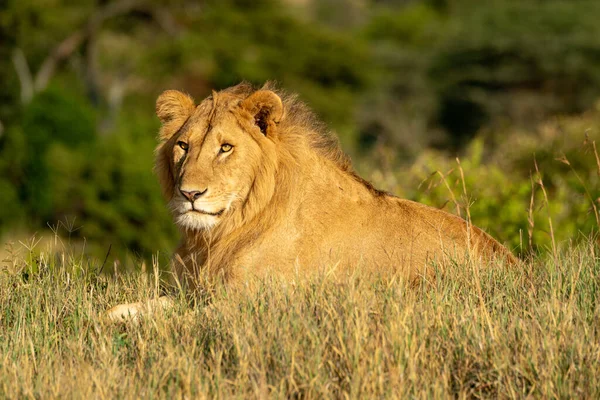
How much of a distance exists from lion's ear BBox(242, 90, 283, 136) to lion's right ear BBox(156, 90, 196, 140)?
46 centimetres

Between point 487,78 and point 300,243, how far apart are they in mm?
31967

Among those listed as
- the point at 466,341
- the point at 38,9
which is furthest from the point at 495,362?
the point at 38,9

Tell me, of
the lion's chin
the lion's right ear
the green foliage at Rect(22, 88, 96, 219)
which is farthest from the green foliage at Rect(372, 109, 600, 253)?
the green foliage at Rect(22, 88, 96, 219)

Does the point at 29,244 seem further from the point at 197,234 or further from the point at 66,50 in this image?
the point at 66,50

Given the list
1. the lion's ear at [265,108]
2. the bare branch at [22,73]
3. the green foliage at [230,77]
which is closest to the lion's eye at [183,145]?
the lion's ear at [265,108]

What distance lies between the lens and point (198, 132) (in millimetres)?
5375

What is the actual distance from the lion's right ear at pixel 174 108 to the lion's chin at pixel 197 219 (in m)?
0.64

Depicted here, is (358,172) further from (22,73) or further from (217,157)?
(22,73)

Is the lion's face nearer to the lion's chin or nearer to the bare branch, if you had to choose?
the lion's chin

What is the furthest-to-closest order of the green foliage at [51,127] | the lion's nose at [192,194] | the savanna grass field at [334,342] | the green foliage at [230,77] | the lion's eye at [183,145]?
the green foliage at [51,127] → the green foliage at [230,77] → the lion's eye at [183,145] → the lion's nose at [192,194] → the savanna grass field at [334,342]

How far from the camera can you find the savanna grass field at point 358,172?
3898 mm

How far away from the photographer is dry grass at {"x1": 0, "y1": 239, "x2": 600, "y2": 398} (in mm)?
3773

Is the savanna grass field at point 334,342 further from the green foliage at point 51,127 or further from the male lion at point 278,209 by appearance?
the green foliage at point 51,127

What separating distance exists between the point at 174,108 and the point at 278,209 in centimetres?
87
